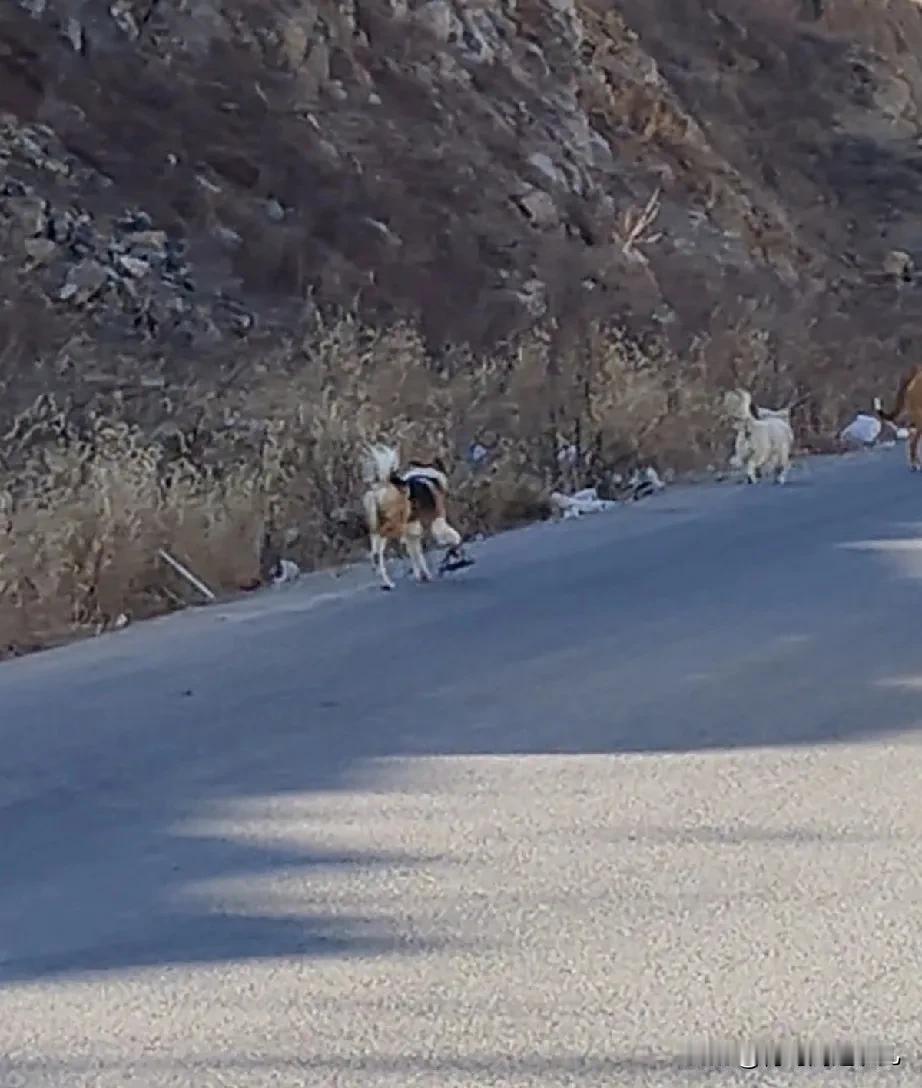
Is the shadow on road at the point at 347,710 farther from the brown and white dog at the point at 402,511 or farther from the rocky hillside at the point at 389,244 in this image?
the rocky hillside at the point at 389,244

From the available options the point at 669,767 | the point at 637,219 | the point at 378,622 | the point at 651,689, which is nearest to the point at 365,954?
the point at 669,767

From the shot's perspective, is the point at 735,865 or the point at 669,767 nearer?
the point at 735,865

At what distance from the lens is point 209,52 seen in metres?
30.7

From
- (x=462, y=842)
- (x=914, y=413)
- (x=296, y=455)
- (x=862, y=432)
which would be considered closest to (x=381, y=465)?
(x=296, y=455)

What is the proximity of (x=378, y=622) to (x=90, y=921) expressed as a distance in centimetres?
579


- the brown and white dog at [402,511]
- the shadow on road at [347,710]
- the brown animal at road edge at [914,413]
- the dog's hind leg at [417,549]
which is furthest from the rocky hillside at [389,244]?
the shadow on road at [347,710]

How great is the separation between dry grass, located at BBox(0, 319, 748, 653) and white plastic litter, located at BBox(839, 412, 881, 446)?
Answer: 2027mm

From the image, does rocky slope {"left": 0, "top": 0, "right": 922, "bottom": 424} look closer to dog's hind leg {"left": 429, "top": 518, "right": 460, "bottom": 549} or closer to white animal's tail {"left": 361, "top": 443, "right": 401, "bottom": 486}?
white animal's tail {"left": 361, "top": 443, "right": 401, "bottom": 486}

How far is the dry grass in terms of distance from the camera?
13.0 metres

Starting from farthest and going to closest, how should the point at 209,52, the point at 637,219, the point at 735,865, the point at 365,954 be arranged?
the point at 637,219
the point at 209,52
the point at 735,865
the point at 365,954

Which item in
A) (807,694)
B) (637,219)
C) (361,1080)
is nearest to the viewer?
(361,1080)

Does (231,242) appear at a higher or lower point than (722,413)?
higher

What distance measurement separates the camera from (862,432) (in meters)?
27.0

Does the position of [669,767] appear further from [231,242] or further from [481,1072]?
[231,242]
